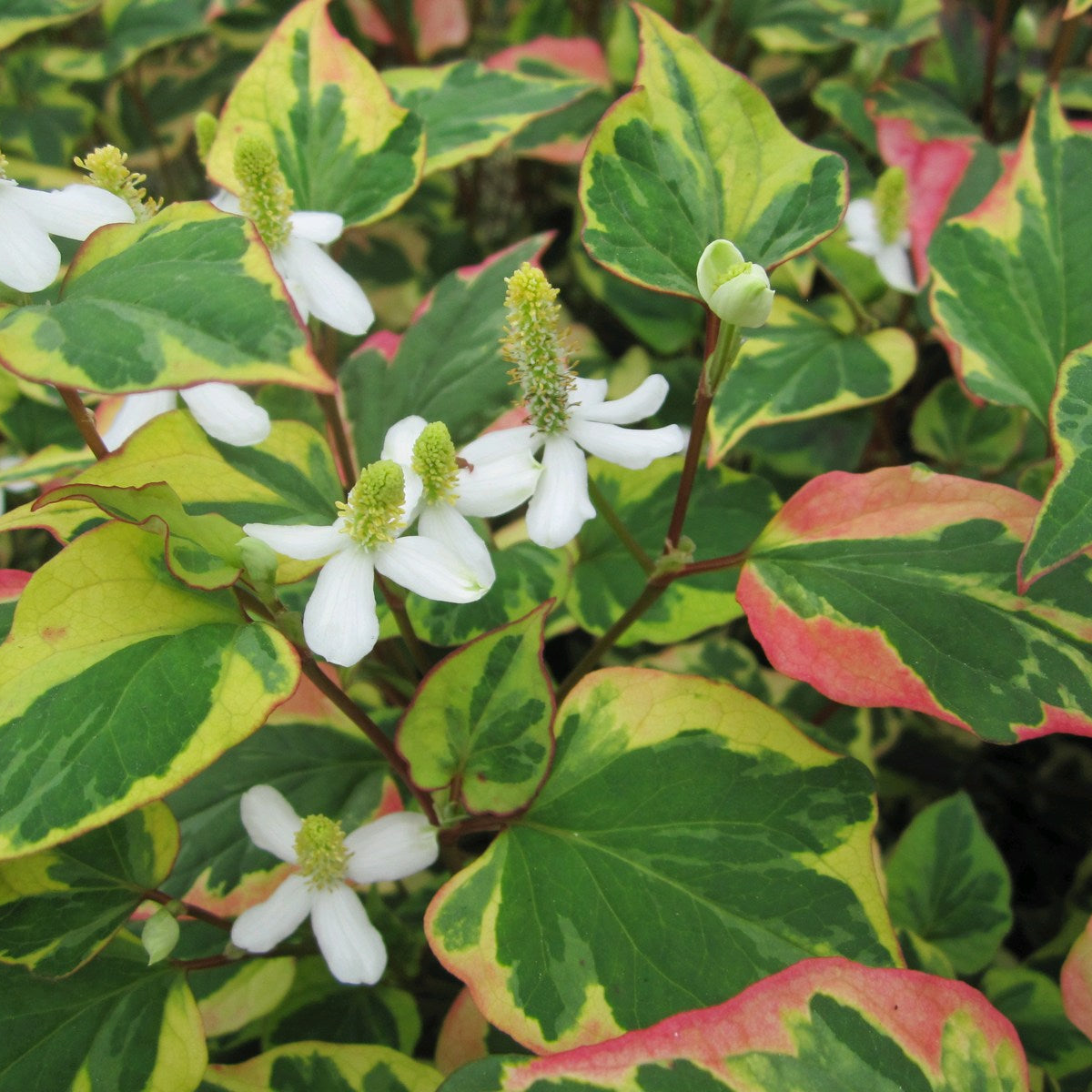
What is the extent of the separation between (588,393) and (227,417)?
0.77ft

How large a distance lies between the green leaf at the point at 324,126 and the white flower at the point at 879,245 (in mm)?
452

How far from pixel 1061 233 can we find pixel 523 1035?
0.68 meters

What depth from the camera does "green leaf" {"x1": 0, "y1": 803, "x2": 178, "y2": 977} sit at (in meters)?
0.58

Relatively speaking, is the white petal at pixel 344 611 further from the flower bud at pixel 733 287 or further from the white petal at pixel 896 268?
the white petal at pixel 896 268

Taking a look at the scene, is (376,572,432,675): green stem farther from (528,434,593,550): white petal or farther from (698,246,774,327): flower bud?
(698,246,774,327): flower bud

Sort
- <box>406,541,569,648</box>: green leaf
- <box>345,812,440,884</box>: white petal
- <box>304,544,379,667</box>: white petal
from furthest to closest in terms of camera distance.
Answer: <box>406,541,569,648</box>: green leaf → <box>345,812,440,884</box>: white petal → <box>304,544,379,667</box>: white petal

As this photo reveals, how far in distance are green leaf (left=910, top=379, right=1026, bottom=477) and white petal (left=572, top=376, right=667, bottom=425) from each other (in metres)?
0.51

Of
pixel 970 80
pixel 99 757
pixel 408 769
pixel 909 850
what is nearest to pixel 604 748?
pixel 408 769

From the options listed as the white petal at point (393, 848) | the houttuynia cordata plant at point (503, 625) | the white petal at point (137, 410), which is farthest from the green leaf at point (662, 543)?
the white petal at point (137, 410)

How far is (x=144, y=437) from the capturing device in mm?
606

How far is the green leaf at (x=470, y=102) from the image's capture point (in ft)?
2.90

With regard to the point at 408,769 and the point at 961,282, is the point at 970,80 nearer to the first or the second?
the point at 961,282

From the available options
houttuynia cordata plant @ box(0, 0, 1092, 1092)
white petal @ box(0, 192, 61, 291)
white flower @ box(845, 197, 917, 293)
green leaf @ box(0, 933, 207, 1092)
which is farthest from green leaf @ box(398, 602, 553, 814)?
white flower @ box(845, 197, 917, 293)

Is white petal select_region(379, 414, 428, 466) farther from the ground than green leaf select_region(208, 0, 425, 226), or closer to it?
closer to it
